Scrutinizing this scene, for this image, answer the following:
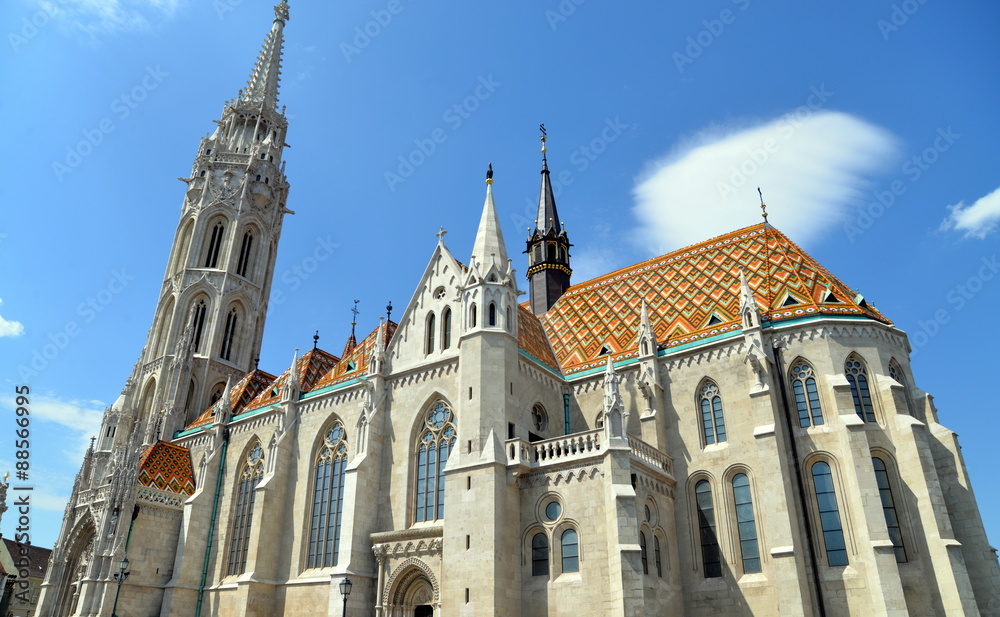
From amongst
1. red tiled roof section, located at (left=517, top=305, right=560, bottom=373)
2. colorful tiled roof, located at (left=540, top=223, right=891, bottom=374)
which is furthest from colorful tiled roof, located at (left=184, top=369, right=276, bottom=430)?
colorful tiled roof, located at (left=540, top=223, right=891, bottom=374)

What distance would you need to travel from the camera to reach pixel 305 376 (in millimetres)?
35344

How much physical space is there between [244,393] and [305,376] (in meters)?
5.86

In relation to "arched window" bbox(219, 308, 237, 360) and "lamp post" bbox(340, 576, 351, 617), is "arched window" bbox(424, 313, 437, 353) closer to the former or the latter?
"lamp post" bbox(340, 576, 351, 617)

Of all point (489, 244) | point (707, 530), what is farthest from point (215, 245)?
point (707, 530)

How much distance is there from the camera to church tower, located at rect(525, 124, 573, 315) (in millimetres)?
40844

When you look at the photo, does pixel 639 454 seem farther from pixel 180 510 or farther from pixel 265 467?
pixel 180 510

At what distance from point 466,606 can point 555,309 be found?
17807 millimetres

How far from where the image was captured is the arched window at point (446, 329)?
92.3ft

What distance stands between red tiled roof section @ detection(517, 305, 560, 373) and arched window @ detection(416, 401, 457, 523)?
14.2 feet

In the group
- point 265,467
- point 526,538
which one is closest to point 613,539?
point 526,538

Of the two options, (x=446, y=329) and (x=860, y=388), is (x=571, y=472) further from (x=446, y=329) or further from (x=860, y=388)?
(x=860, y=388)

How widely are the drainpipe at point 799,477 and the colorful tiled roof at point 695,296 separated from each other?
207 cm

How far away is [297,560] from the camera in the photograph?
94.1 feet

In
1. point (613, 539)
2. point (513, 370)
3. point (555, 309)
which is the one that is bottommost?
point (613, 539)
